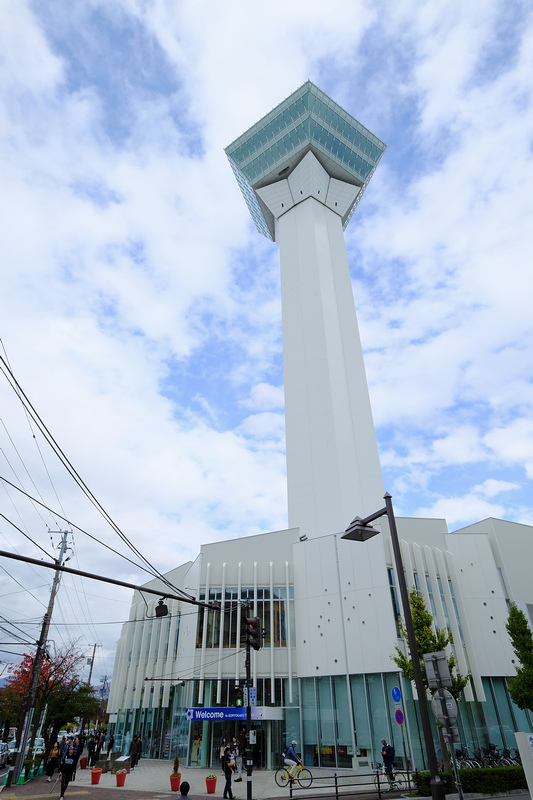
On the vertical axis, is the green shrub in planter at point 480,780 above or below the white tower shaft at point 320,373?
below

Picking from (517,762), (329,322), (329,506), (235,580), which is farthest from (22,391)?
(329,322)

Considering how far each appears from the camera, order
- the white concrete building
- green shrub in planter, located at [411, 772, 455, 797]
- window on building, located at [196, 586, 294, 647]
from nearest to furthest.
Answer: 1. green shrub in planter, located at [411, 772, 455, 797]
2. the white concrete building
3. window on building, located at [196, 586, 294, 647]

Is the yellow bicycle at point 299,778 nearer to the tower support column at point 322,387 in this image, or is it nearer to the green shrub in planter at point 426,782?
the green shrub in planter at point 426,782

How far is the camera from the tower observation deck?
4338 centimetres

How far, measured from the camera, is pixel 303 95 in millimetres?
59469

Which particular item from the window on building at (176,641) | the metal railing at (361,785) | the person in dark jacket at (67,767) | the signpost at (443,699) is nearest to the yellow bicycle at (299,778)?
the metal railing at (361,785)

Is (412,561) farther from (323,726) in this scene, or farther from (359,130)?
(359,130)

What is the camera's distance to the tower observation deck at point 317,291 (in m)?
43.4

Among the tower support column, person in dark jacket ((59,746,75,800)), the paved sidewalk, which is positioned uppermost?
the tower support column

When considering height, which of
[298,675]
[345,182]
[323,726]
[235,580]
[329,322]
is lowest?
[323,726]

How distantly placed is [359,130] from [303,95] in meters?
9.34

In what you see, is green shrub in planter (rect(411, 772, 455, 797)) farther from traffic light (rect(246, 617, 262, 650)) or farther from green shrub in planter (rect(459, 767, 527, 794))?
traffic light (rect(246, 617, 262, 650))

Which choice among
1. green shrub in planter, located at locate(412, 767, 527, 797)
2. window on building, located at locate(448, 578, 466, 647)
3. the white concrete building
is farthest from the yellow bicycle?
window on building, located at locate(448, 578, 466, 647)

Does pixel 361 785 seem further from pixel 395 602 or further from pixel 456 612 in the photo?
pixel 456 612
